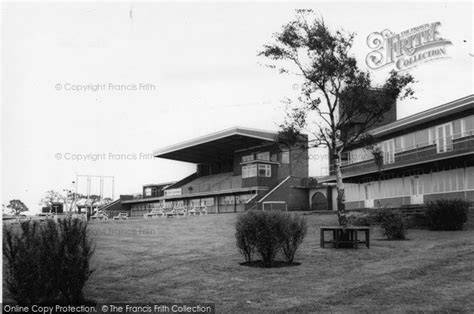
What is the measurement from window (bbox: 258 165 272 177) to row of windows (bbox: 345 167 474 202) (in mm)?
9413

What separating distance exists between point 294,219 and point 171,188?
181ft

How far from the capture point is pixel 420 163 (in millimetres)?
32031

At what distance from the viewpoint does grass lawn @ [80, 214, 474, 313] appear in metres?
9.02

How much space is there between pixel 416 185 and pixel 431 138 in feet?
10.6

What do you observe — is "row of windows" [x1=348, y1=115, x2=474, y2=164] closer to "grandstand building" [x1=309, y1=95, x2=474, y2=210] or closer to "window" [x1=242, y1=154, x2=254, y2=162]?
"grandstand building" [x1=309, y1=95, x2=474, y2=210]

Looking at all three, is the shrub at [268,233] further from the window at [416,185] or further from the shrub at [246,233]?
the window at [416,185]

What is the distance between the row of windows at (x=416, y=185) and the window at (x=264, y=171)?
9.41 metres

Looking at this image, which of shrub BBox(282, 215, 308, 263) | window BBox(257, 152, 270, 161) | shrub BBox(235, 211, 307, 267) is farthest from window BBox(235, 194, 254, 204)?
shrub BBox(235, 211, 307, 267)

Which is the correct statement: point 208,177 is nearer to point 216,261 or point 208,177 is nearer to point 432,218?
point 432,218

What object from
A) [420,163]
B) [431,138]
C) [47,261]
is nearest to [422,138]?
[431,138]

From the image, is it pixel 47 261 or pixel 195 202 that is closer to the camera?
pixel 47 261

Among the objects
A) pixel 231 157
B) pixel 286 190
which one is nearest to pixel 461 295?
pixel 286 190

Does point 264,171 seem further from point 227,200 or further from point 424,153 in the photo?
point 424,153

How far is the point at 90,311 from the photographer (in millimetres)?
8461
